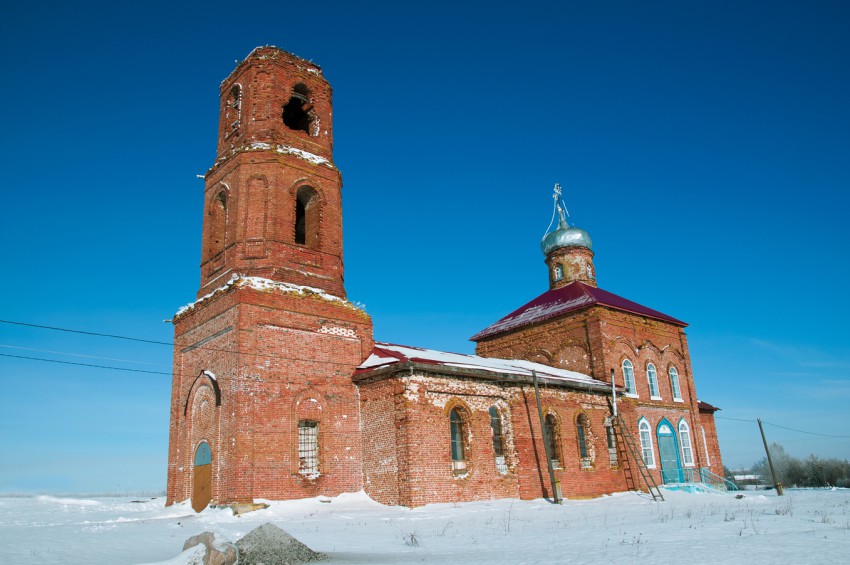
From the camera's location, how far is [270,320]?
16.6 m

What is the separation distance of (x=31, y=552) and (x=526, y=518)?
969cm

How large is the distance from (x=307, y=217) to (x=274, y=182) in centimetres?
168

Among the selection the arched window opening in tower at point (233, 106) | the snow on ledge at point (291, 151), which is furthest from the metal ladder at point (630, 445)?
the arched window opening in tower at point (233, 106)

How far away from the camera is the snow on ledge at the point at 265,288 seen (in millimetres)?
16547

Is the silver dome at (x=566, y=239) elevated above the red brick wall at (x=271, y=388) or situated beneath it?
elevated above

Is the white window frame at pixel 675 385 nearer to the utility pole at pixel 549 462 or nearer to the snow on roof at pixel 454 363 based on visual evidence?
the snow on roof at pixel 454 363

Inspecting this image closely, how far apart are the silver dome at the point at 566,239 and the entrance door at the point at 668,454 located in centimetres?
919

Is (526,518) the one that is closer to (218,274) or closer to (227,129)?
(218,274)

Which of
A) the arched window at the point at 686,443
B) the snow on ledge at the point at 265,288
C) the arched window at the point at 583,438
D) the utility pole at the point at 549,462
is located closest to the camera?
the snow on ledge at the point at 265,288

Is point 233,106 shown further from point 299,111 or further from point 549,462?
point 549,462

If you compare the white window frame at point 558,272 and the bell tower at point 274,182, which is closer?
the bell tower at point 274,182

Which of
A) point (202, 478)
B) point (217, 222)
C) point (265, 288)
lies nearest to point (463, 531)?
point (202, 478)

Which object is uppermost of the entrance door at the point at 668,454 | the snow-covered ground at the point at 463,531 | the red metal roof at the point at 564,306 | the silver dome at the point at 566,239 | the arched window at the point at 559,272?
the silver dome at the point at 566,239

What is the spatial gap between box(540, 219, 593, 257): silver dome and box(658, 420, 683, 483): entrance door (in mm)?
9194
